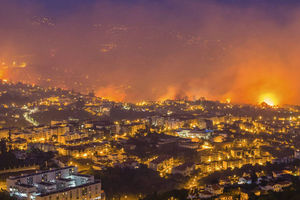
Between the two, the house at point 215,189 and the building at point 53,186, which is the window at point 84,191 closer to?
the building at point 53,186

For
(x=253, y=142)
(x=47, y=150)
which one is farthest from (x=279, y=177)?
(x=47, y=150)

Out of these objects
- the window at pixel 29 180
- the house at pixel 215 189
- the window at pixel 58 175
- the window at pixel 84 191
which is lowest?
the house at pixel 215 189

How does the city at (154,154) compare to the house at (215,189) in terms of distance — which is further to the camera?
the city at (154,154)

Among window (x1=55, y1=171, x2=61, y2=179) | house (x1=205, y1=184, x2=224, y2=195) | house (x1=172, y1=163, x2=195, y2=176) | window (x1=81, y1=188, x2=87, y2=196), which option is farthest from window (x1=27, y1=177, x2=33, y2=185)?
house (x1=172, y1=163, x2=195, y2=176)

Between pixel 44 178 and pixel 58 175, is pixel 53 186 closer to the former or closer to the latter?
pixel 44 178

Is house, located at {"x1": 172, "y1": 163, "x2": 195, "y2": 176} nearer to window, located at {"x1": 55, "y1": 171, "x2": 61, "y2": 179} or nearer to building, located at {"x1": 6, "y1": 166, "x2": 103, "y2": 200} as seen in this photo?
building, located at {"x1": 6, "y1": 166, "x2": 103, "y2": 200}

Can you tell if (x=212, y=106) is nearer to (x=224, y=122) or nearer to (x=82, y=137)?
(x=224, y=122)

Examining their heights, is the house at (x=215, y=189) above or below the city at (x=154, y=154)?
below

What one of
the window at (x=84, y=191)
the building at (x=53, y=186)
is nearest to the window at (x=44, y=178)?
the building at (x=53, y=186)

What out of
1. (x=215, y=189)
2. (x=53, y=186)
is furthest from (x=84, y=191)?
(x=215, y=189)
